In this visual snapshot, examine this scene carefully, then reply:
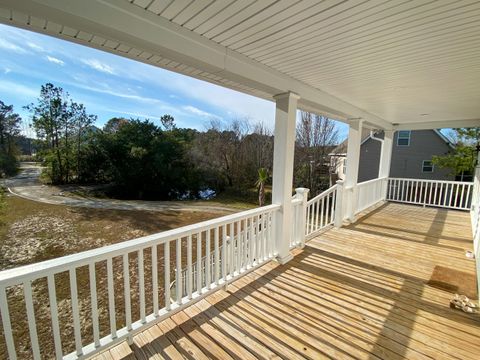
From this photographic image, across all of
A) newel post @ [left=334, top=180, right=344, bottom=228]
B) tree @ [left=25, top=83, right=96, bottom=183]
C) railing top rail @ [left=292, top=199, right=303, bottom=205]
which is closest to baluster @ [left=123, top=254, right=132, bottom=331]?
railing top rail @ [left=292, top=199, right=303, bottom=205]

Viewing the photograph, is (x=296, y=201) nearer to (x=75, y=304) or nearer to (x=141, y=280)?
(x=141, y=280)

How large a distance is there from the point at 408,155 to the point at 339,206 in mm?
12436

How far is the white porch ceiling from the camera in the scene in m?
1.47

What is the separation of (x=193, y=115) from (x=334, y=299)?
820 inches

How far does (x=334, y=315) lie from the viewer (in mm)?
2215

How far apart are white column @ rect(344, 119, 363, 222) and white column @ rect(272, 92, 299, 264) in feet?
7.90

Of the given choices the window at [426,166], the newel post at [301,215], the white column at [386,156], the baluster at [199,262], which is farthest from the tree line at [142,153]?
the baluster at [199,262]

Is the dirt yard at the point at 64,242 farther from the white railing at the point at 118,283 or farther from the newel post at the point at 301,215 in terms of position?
the newel post at the point at 301,215

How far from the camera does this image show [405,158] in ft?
45.7

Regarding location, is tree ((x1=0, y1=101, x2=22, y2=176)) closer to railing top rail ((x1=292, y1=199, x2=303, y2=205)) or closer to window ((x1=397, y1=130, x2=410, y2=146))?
railing top rail ((x1=292, y1=199, x2=303, y2=205))

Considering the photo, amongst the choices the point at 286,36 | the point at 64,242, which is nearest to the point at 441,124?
the point at 286,36

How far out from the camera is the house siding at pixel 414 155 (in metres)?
12.9

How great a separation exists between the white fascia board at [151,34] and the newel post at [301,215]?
1.61 metres

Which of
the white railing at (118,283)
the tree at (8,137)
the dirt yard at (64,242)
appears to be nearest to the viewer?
the white railing at (118,283)
